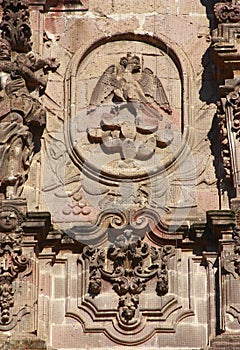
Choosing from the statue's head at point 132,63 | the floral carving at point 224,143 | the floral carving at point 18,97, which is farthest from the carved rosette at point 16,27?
the floral carving at point 224,143

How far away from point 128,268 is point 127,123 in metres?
1.75

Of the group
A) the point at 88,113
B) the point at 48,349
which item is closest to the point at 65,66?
the point at 88,113

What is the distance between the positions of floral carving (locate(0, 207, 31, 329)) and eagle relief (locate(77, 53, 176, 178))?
1.26 metres

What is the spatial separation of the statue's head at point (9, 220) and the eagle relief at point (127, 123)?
3.95ft

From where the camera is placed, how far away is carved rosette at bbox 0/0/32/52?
20.5m

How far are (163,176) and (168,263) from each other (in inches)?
43.7

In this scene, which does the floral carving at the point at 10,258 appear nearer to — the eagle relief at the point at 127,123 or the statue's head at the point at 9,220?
the statue's head at the point at 9,220

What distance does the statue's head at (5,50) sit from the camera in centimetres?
2036

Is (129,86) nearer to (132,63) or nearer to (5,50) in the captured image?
(132,63)

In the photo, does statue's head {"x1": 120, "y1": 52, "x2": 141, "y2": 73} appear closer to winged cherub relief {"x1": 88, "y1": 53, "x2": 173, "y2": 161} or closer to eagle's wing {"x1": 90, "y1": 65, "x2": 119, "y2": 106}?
winged cherub relief {"x1": 88, "y1": 53, "x2": 173, "y2": 161}

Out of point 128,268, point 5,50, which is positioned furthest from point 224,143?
point 5,50

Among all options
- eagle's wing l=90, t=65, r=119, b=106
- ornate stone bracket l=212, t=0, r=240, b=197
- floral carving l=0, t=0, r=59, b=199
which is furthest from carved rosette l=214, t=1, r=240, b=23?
floral carving l=0, t=0, r=59, b=199

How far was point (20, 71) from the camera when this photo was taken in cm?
2027

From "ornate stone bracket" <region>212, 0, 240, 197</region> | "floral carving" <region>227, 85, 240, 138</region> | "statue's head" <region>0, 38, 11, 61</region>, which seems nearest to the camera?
"ornate stone bracket" <region>212, 0, 240, 197</region>
